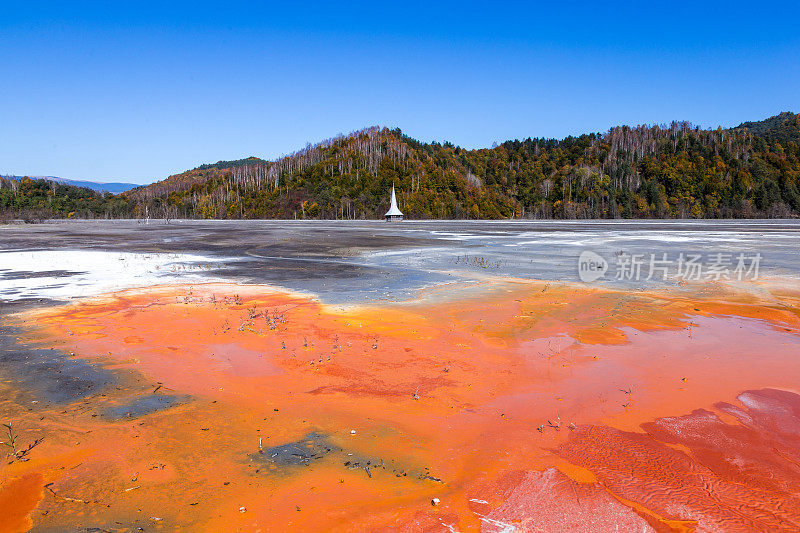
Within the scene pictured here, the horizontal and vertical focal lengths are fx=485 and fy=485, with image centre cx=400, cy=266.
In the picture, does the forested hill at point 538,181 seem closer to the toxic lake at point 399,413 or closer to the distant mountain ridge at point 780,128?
the distant mountain ridge at point 780,128

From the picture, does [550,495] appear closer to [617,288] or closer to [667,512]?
[667,512]

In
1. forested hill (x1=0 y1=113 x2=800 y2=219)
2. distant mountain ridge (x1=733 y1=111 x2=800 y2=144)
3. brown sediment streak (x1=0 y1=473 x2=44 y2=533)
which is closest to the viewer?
brown sediment streak (x1=0 y1=473 x2=44 y2=533)

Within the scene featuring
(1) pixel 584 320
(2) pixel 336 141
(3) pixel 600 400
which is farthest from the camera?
(2) pixel 336 141

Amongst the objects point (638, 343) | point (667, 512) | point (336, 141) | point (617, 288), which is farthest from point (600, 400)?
point (336, 141)

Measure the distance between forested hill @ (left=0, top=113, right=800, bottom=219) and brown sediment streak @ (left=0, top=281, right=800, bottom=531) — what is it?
113 m

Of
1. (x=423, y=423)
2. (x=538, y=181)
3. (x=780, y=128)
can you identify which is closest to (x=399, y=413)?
(x=423, y=423)

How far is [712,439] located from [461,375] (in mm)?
3001

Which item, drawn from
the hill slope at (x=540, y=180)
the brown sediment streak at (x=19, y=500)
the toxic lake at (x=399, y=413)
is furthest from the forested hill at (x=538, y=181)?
the brown sediment streak at (x=19, y=500)

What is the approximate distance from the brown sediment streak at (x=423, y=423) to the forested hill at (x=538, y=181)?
113m

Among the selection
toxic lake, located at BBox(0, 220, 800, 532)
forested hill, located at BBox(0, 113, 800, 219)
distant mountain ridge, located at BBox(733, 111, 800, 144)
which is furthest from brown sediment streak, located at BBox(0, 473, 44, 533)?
distant mountain ridge, located at BBox(733, 111, 800, 144)

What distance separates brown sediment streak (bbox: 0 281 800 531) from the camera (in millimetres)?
3838

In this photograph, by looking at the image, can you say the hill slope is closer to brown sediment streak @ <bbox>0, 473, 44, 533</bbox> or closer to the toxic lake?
the toxic lake

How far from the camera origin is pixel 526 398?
6078mm

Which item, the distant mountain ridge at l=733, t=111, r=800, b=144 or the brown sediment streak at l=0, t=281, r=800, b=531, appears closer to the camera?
the brown sediment streak at l=0, t=281, r=800, b=531
